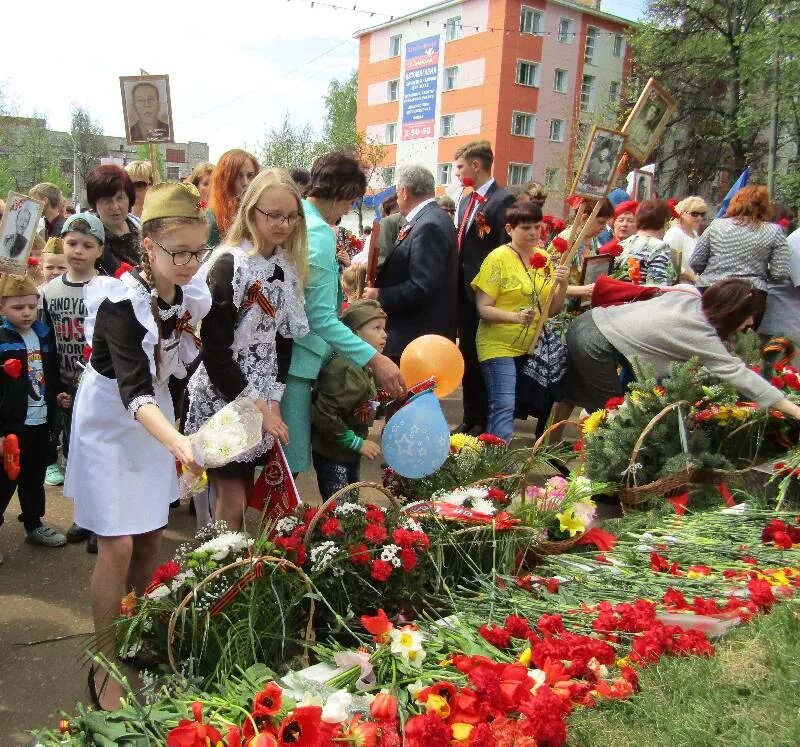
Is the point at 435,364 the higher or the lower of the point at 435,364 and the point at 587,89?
the lower

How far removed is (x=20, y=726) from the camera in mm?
2549

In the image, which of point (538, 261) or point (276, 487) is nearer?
point (276, 487)

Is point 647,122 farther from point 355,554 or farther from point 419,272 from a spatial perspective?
point 355,554

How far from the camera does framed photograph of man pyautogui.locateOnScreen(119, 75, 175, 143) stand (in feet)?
15.1

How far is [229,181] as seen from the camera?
4.05 meters

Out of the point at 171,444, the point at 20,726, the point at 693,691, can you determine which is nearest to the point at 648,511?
the point at 693,691

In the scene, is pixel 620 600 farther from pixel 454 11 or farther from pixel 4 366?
pixel 454 11

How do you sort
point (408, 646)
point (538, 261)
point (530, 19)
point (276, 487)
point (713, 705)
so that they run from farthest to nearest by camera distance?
1. point (530, 19)
2. point (538, 261)
3. point (276, 487)
4. point (408, 646)
5. point (713, 705)

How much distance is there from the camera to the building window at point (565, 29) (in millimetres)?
38125

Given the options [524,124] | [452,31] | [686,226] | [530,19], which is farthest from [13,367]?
[452,31]

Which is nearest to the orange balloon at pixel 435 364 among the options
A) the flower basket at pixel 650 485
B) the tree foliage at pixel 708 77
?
the flower basket at pixel 650 485

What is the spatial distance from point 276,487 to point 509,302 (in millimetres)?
2494

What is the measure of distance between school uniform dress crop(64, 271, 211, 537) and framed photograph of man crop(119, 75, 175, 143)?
2421mm

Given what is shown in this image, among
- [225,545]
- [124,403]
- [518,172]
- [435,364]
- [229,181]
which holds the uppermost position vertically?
[518,172]
